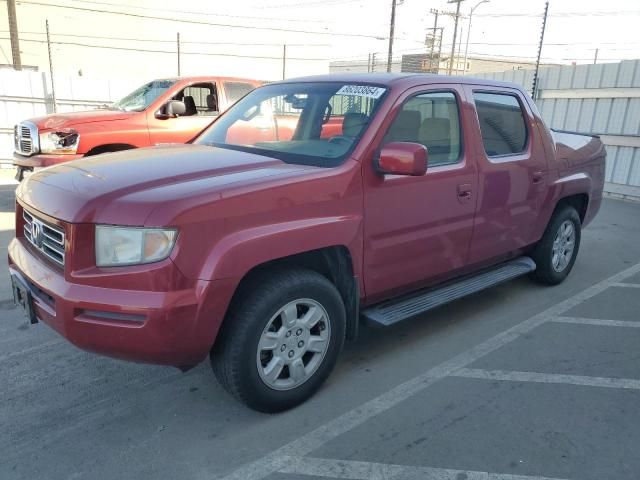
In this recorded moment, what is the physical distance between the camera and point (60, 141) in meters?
7.12

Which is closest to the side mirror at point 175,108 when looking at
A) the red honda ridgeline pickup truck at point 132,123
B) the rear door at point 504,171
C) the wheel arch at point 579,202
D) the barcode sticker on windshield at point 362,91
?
the red honda ridgeline pickup truck at point 132,123

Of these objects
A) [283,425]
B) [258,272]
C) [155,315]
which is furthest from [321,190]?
[283,425]

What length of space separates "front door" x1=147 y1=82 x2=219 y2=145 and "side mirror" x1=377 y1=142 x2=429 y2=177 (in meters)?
5.07

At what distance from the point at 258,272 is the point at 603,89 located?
32.5 feet

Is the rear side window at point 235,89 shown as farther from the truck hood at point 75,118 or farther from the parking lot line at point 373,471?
the parking lot line at point 373,471

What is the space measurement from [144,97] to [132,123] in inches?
34.0

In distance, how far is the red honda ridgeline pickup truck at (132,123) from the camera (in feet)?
23.4

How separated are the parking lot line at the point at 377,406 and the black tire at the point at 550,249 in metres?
0.41

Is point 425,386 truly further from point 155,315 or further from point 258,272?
point 155,315

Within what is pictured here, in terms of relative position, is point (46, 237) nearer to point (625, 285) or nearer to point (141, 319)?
point (141, 319)

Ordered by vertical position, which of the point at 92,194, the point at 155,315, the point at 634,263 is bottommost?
the point at 634,263

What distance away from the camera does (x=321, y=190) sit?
292 cm

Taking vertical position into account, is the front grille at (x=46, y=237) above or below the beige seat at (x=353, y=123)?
below

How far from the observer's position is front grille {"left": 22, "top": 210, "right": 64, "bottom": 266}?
8.75ft
